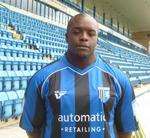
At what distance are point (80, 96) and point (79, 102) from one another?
1.0 inches

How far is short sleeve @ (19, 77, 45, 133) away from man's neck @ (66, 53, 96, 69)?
0.17 metres

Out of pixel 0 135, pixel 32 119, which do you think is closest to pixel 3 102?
pixel 0 135

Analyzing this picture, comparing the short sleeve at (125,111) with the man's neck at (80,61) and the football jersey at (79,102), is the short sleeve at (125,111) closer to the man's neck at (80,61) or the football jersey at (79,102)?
the football jersey at (79,102)

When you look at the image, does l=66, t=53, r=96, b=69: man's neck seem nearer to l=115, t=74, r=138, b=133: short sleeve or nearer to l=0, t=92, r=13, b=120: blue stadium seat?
l=115, t=74, r=138, b=133: short sleeve

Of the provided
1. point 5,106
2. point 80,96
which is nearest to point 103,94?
point 80,96

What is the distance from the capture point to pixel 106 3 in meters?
28.2

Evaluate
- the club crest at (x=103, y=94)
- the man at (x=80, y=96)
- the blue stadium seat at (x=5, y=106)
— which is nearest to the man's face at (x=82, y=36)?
the man at (x=80, y=96)

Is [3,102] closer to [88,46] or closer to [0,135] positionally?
[0,135]

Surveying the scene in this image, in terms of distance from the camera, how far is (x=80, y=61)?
168cm

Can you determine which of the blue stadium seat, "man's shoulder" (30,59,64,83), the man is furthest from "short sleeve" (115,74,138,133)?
the blue stadium seat

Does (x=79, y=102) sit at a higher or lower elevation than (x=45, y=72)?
lower

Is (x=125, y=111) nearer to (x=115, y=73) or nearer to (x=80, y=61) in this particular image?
(x=115, y=73)

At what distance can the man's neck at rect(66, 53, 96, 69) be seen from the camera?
1.68 meters

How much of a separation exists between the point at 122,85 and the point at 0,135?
11.2ft
